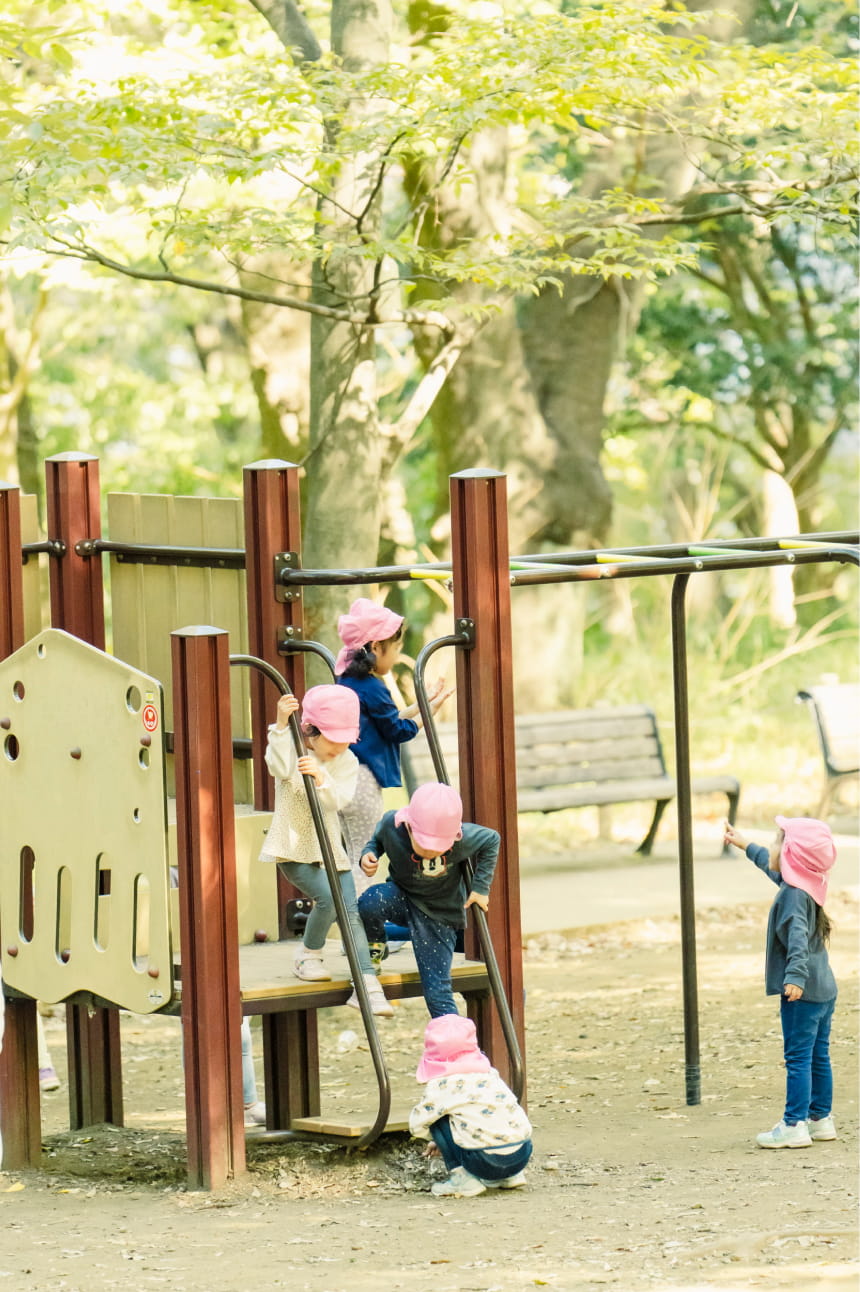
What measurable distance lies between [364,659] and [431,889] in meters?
0.78

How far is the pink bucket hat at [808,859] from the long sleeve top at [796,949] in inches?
1.0

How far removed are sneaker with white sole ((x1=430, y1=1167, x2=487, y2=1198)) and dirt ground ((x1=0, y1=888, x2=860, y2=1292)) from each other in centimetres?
3

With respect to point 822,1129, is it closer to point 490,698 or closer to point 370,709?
point 490,698

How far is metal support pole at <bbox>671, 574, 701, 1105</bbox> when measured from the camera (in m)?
5.98

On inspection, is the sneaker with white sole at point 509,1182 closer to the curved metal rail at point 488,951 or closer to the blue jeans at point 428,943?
the curved metal rail at point 488,951

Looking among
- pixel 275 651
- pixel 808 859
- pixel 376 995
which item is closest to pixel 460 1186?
pixel 376 995

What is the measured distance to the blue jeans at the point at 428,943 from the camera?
493 cm

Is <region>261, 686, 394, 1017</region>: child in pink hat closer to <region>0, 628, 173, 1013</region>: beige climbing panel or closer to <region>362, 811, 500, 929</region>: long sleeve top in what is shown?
<region>362, 811, 500, 929</region>: long sleeve top

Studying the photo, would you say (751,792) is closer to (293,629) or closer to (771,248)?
(771,248)

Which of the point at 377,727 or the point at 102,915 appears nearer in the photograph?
the point at 102,915

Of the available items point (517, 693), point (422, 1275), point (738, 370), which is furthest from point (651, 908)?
point (738, 370)

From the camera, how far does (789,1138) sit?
5.35 metres

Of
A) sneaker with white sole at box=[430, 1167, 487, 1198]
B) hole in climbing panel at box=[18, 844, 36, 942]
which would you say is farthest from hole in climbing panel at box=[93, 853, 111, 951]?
sneaker with white sole at box=[430, 1167, 487, 1198]

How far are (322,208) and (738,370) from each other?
8652 mm
